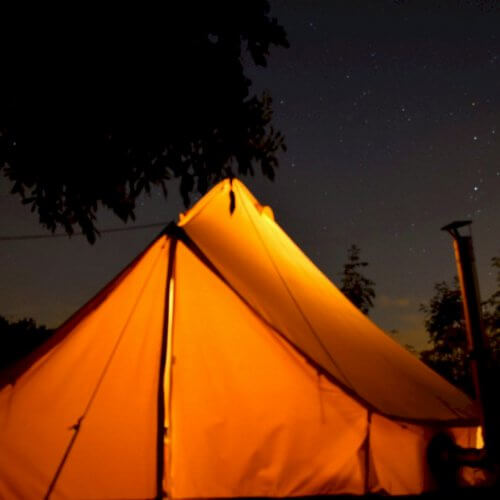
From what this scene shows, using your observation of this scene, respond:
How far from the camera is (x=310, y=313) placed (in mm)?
3418

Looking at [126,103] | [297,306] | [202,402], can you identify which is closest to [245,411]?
[202,402]

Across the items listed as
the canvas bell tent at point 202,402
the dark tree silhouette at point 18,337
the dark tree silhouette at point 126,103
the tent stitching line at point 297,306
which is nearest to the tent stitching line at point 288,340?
the canvas bell tent at point 202,402

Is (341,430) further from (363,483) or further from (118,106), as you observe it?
(118,106)

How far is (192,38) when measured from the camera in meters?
3.54

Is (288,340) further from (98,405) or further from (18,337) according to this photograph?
(18,337)

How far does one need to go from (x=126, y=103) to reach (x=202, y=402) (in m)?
2.08

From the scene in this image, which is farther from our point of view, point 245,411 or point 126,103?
point 126,103

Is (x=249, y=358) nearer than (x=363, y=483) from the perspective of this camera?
No

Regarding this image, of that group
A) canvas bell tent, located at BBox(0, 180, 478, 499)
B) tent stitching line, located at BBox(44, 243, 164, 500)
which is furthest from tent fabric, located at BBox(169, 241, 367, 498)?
tent stitching line, located at BBox(44, 243, 164, 500)

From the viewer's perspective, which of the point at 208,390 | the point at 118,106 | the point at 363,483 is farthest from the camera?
the point at 118,106

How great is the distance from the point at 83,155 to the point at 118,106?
1.52 ft

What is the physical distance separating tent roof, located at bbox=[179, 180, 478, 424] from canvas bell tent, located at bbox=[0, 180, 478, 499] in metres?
0.02

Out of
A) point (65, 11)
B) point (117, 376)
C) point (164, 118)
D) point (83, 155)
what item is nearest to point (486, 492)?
point (117, 376)

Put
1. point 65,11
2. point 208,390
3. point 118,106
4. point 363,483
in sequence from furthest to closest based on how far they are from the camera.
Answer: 1. point 118,106
2. point 65,11
3. point 208,390
4. point 363,483
